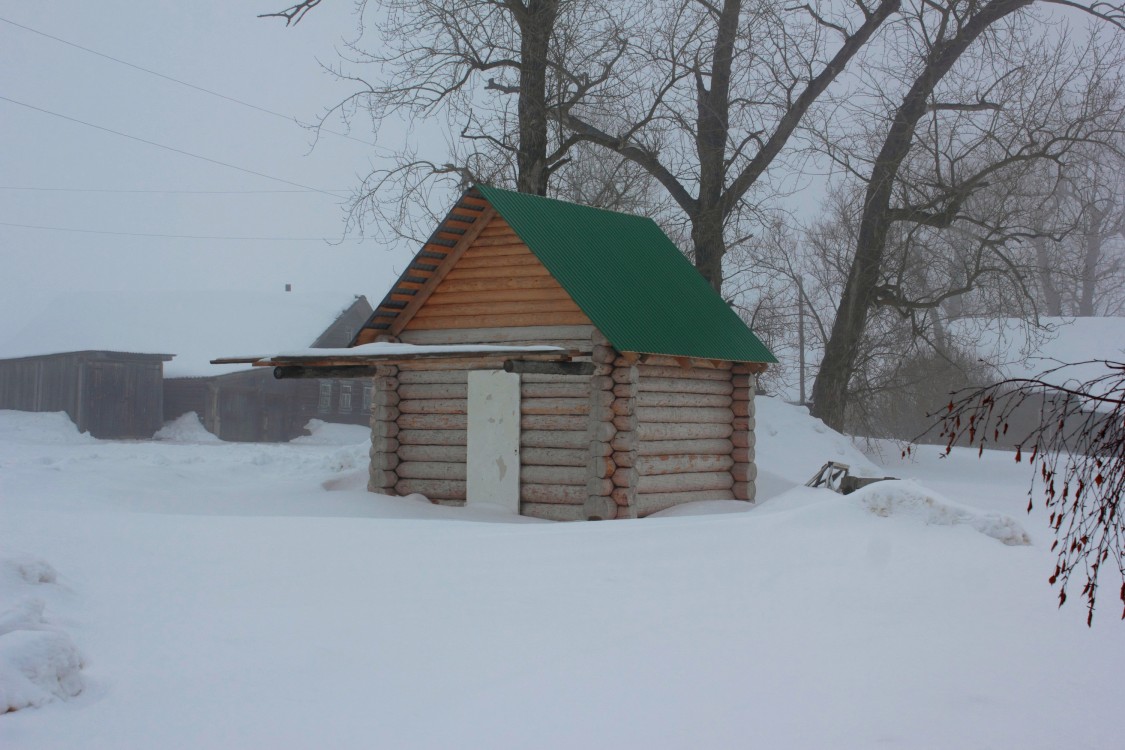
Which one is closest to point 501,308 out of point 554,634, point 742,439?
point 742,439

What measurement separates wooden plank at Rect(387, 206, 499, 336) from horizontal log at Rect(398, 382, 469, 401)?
93 centimetres

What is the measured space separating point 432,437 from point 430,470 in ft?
1.72

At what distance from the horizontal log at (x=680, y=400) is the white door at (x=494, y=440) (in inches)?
74.7

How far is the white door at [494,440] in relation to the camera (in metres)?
15.5

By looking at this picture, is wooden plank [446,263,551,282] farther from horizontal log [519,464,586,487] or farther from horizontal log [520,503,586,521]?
horizontal log [520,503,586,521]

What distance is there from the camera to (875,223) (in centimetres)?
2502

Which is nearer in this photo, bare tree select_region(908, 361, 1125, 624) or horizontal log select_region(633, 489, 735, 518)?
bare tree select_region(908, 361, 1125, 624)

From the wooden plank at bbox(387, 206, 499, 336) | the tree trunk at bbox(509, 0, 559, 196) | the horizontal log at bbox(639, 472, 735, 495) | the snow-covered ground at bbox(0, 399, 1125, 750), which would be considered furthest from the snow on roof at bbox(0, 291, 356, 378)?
the snow-covered ground at bbox(0, 399, 1125, 750)

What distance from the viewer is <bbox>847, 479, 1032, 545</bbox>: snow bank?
10.7m

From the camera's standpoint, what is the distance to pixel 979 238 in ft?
78.3

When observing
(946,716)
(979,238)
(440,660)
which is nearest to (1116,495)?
(946,716)

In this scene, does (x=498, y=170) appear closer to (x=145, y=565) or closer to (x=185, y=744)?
(x=145, y=565)

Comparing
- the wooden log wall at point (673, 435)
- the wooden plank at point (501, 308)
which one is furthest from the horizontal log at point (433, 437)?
the wooden log wall at point (673, 435)

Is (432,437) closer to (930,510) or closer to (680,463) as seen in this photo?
(680,463)
